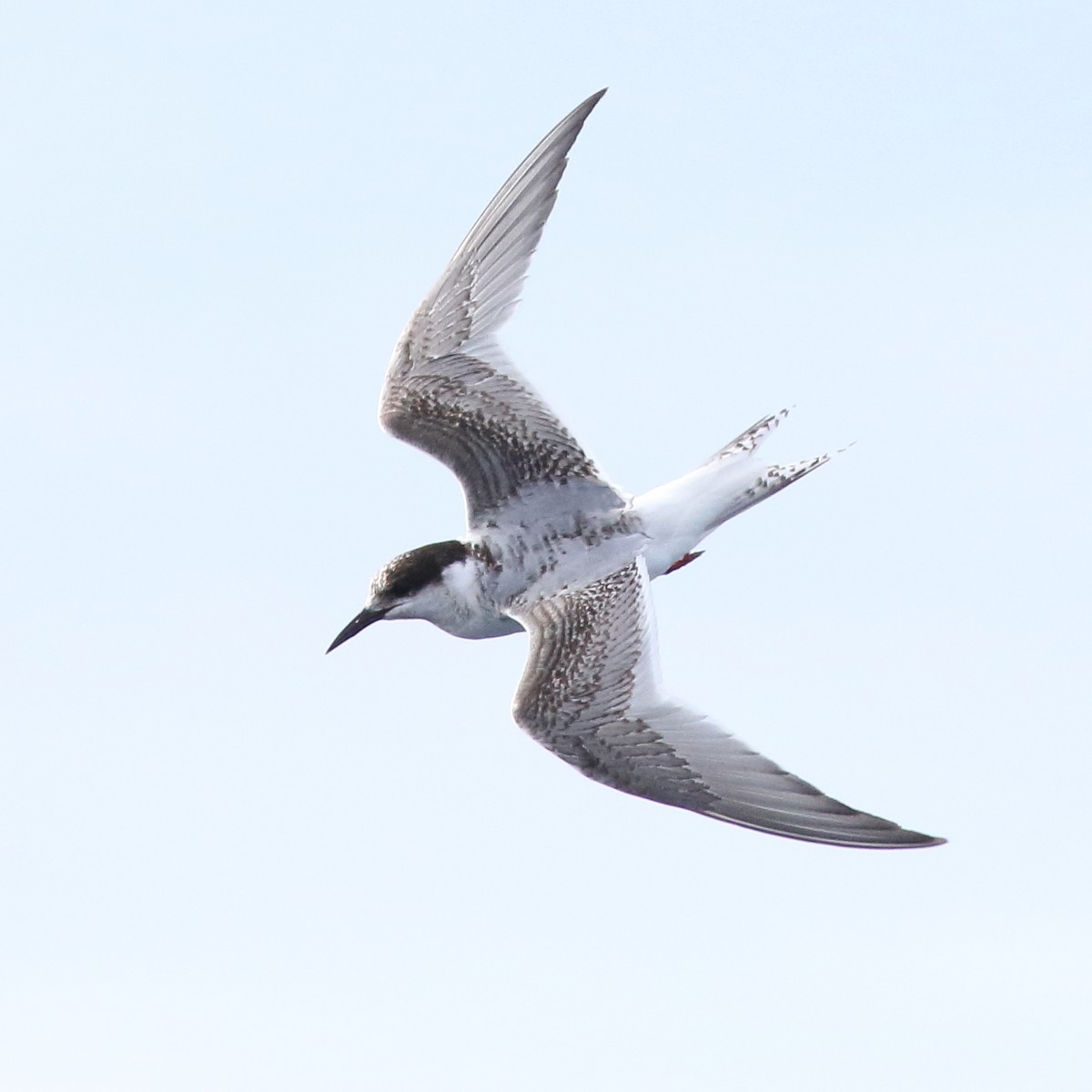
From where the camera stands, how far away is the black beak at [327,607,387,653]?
10.9 m

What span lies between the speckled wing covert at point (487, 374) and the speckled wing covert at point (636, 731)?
1010 mm

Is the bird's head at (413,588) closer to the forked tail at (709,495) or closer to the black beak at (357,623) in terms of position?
the black beak at (357,623)

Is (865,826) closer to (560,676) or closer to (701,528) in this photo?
(560,676)

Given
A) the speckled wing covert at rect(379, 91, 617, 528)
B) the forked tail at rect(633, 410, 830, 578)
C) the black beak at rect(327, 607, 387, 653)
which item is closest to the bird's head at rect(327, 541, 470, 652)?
the black beak at rect(327, 607, 387, 653)

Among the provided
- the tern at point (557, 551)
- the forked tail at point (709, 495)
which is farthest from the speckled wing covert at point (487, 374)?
the forked tail at point (709, 495)

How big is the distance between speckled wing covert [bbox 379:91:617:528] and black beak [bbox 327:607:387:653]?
91 centimetres

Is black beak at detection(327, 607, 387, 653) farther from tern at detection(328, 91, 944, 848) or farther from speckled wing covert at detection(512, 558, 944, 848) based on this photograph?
speckled wing covert at detection(512, 558, 944, 848)

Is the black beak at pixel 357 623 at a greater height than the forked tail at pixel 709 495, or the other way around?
the forked tail at pixel 709 495

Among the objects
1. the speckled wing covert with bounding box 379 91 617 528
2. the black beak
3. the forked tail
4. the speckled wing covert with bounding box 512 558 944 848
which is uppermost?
the speckled wing covert with bounding box 379 91 617 528

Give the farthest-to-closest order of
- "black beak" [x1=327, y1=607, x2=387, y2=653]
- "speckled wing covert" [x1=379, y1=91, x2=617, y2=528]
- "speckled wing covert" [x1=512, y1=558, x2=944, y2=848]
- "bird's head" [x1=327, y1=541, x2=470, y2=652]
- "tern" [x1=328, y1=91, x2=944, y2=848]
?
"speckled wing covert" [x1=379, y1=91, x2=617, y2=528], "black beak" [x1=327, y1=607, x2=387, y2=653], "bird's head" [x1=327, y1=541, x2=470, y2=652], "tern" [x1=328, y1=91, x2=944, y2=848], "speckled wing covert" [x1=512, y1=558, x2=944, y2=848]

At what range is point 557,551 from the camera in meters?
10.8

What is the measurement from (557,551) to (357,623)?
1.38 m

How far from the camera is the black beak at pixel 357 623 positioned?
35.9 ft

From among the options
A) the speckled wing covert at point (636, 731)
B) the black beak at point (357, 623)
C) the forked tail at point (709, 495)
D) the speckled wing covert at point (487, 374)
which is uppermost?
the speckled wing covert at point (487, 374)
